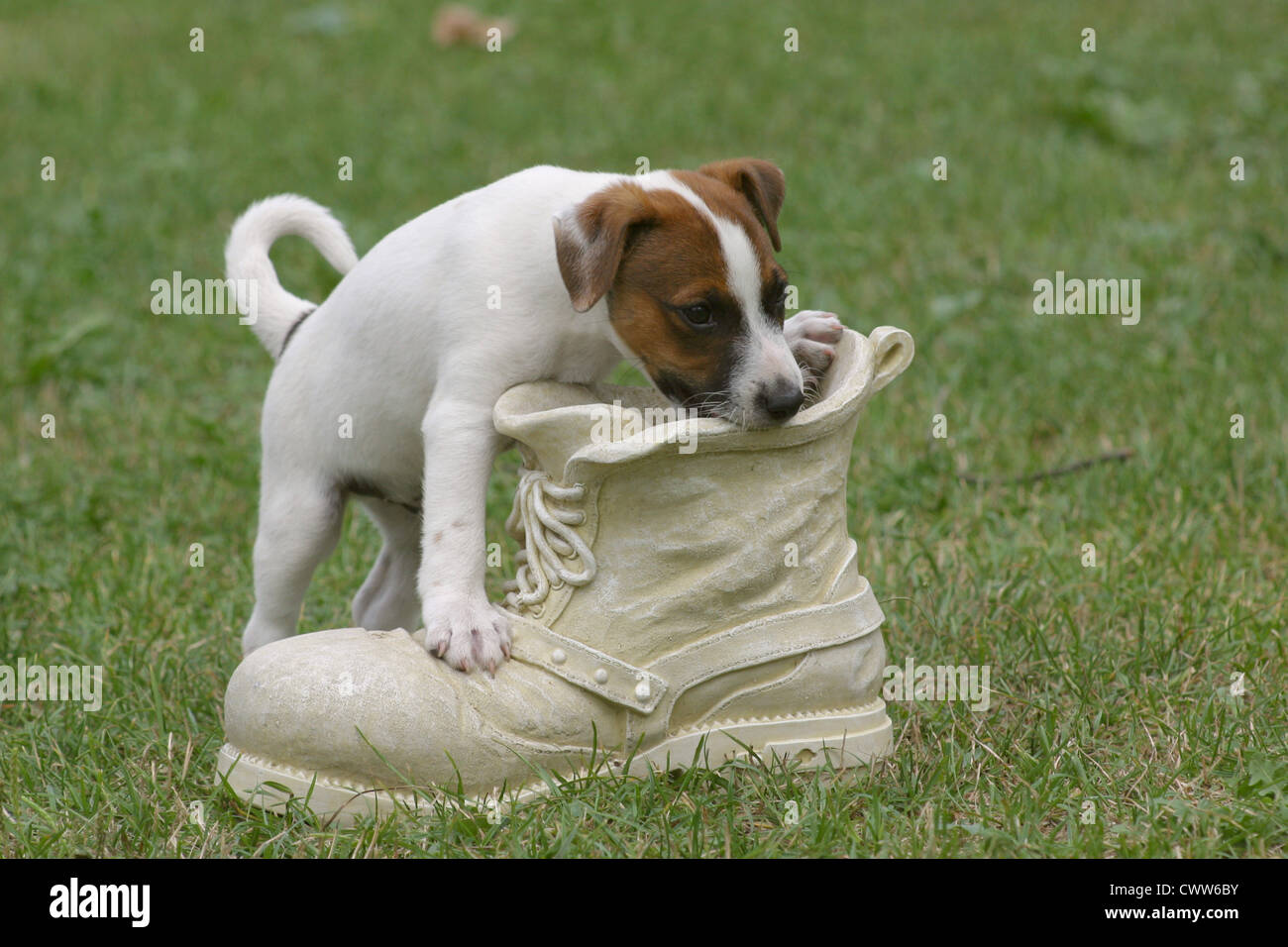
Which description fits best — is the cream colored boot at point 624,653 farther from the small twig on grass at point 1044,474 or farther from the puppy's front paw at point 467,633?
the small twig on grass at point 1044,474

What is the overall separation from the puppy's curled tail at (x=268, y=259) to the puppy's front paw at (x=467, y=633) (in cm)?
125

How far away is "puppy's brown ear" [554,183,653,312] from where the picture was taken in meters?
3.00

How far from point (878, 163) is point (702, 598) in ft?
18.2

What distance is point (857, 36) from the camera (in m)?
10.6

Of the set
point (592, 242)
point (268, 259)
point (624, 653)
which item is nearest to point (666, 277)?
point (592, 242)

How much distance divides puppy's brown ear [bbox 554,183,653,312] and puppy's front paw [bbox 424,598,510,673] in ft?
2.11

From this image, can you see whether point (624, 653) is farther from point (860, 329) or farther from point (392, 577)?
point (860, 329)

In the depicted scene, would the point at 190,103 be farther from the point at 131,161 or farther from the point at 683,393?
the point at 683,393

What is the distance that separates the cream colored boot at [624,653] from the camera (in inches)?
112

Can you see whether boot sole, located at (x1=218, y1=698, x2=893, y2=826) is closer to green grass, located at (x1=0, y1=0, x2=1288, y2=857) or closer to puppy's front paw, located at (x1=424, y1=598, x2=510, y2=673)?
green grass, located at (x1=0, y1=0, x2=1288, y2=857)

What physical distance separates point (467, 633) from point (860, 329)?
3204mm

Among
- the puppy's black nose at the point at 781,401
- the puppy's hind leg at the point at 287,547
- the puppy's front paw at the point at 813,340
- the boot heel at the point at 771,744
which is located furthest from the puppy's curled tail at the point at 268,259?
the boot heel at the point at 771,744

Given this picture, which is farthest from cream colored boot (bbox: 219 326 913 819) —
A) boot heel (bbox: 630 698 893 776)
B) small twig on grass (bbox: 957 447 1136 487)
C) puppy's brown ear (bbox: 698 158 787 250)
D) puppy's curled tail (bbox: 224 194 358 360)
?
small twig on grass (bbox: 957 447 1136 487)

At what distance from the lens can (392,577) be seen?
12.8 ft
